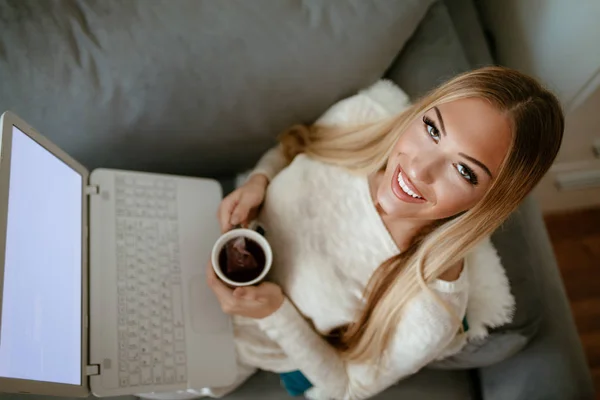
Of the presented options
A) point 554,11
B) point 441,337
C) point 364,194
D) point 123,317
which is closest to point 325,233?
point 364,194

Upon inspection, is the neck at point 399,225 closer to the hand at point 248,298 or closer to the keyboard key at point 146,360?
the hand at point 248,298

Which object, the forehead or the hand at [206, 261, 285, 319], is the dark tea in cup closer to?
the hand at [206, 261, 285, 319]

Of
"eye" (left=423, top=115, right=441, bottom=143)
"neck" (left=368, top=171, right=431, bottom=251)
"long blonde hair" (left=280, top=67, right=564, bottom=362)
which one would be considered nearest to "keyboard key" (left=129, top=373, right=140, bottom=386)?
"long blonde hair" (left=280, top=67, right=564, bottom=362)

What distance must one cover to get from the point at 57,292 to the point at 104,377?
→ 0.17 metres

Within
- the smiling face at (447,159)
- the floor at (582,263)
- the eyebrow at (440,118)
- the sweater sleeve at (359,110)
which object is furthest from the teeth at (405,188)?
the floor at (582,263)

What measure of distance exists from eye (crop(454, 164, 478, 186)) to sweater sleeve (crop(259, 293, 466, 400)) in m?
0.23

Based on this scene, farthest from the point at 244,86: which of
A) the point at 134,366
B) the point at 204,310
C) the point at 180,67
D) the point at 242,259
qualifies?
the point at 134,366

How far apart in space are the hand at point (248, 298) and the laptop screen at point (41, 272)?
0.23 m

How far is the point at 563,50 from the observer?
3.59ft

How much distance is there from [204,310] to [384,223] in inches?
15.0

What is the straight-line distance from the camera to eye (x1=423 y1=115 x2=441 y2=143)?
0.72m

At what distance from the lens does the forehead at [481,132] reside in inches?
26.4

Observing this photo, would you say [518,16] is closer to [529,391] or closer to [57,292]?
[529,391]

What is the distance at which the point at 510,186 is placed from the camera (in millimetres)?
711
